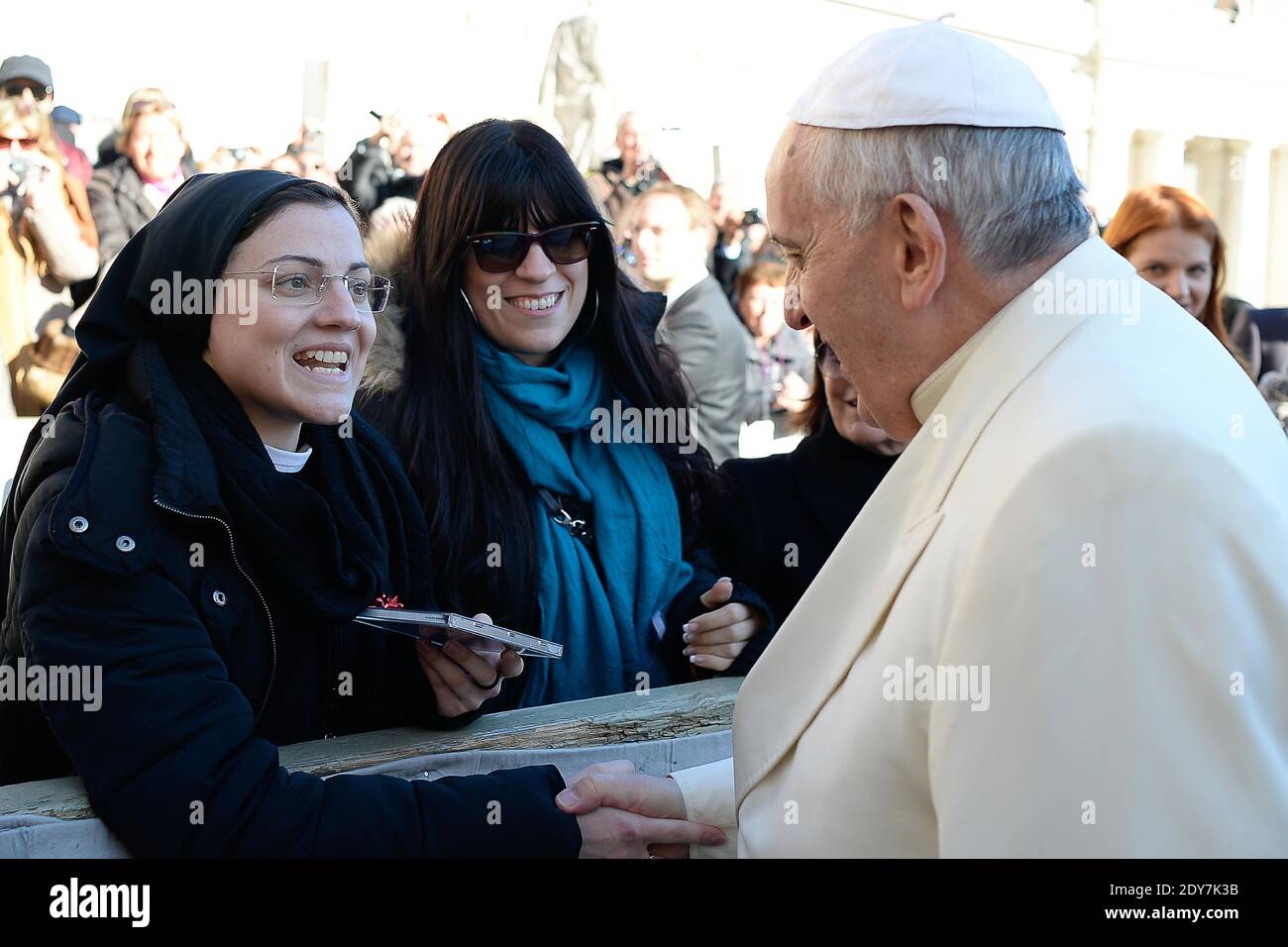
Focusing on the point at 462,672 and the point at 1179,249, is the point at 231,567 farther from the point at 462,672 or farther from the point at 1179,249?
the point at 1179,249

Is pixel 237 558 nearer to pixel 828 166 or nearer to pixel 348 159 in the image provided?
pixel 828 166

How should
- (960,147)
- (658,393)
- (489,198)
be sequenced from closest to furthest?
(960,147), (489,198), (658,393)

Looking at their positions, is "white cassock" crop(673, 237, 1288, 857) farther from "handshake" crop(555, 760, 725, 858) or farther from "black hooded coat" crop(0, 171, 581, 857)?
"black hooded coat" crop(0, 171, 581, 857)

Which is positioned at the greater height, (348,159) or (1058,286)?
(348,159)

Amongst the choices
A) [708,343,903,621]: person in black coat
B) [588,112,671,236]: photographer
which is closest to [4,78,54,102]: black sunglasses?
[588,112,671,236]: photographer

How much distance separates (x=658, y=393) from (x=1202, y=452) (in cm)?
198

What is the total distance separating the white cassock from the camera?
1.44 metres

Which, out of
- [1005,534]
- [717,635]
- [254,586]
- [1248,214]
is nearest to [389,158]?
[717,635]

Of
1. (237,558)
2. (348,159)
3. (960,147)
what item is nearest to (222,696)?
(237,558)

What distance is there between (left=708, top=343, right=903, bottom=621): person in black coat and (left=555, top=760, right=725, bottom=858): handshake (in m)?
1.14

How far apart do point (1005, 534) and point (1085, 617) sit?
0.43 ft

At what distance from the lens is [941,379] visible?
6.07 ft

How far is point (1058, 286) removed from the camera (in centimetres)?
176

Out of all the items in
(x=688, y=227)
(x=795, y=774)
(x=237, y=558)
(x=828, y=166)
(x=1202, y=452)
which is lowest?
(x=795, y=774)
